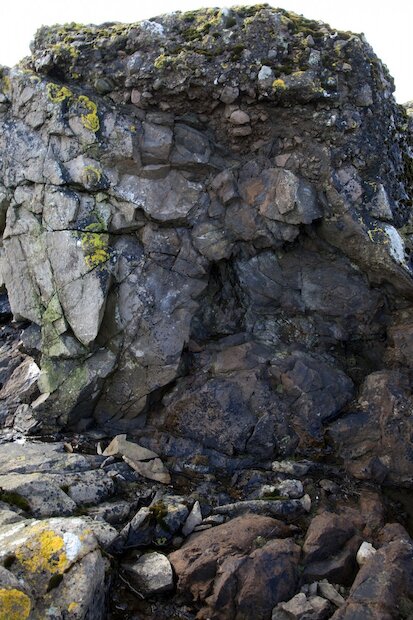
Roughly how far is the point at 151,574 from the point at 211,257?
7.91 meters

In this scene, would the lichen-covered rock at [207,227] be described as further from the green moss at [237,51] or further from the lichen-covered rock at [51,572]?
the lichen-covered rock at [51,572]

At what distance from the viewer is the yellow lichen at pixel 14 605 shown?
7661mm

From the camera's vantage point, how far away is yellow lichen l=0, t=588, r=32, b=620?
7.66 meters

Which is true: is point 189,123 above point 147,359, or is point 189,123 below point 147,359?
above

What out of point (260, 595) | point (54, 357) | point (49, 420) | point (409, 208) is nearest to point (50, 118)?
point (54, 357)

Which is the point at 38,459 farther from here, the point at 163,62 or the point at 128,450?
the point at 163,62

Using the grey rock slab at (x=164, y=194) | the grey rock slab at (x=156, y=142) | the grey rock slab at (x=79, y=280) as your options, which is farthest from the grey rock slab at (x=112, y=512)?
the grey rock slab at (x=156, y=142)

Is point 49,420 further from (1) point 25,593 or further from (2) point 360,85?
(2) point 360,85

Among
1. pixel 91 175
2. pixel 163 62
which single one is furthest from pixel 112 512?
pixel 163 62

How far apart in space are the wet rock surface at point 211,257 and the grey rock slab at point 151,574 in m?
2.19

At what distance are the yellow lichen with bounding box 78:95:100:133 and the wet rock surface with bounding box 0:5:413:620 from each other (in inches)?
2.3

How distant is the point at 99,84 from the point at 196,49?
2796 millimetres

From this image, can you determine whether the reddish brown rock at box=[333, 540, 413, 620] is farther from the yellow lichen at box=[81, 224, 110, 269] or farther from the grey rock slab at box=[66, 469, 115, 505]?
the yellow lichen at box=[81, 224, 110, 269]

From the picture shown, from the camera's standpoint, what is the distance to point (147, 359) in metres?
13.7
